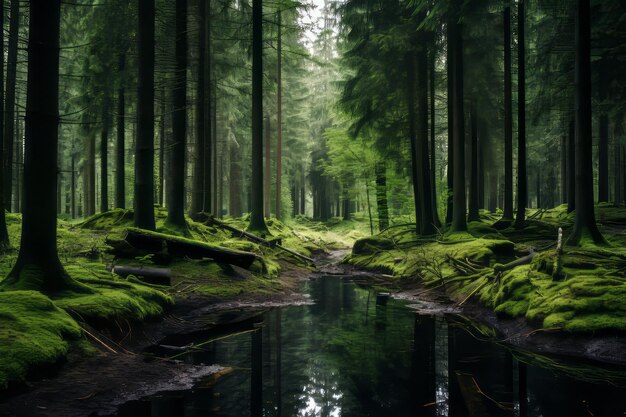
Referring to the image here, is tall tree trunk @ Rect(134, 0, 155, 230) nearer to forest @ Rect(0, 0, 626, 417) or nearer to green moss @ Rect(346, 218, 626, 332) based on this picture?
forest @ Rect(0, 0, 626, 417)

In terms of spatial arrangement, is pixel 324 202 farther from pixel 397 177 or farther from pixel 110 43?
pixel 110 43

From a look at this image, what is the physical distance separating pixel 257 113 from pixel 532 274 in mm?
12132

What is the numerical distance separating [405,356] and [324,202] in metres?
39.6

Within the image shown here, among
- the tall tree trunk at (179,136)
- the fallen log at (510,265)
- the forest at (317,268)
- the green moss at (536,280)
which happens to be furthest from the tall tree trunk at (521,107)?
the tall tree trunk at (179,136)

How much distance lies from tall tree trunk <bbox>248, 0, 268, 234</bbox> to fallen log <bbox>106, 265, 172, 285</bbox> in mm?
8309

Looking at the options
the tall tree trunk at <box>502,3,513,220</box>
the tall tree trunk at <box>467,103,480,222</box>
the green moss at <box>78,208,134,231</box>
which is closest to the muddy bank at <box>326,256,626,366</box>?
the tall tree trunk at <box>502,3,513,220</box>

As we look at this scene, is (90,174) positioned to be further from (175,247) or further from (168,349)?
(168,349)

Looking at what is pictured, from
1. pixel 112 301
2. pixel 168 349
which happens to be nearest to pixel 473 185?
pixel 168 349

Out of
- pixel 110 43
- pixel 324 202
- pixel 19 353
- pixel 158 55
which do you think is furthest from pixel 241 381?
pixel 324 202

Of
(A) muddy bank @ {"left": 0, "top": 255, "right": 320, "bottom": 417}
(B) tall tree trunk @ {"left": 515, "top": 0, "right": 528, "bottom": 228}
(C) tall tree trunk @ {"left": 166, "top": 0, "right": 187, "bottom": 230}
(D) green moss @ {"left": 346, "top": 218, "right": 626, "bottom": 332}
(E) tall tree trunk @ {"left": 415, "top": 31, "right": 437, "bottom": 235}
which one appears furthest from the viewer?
(E) tall tree trunk @ {"left": 415, "top": 31, "right": 437, "bottom": 235}

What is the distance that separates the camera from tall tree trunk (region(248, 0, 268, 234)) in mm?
17672

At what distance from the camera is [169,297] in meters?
9.04

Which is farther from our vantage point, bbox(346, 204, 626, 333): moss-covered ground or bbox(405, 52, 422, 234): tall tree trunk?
bbox(405, 52, 422, 234): tall tree trunk

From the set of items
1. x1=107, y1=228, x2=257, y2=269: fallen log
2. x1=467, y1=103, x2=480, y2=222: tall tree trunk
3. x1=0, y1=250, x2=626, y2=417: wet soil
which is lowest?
x1=0, y1=250, x2=626, y2=417: wet soil
